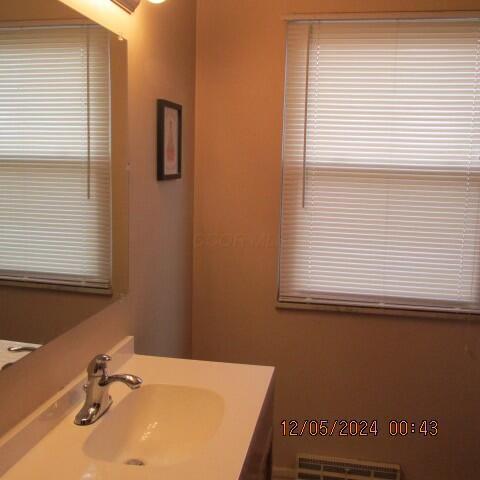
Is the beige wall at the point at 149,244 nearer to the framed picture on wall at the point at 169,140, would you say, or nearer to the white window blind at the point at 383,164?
the framed picture on wall at the point at 169,140

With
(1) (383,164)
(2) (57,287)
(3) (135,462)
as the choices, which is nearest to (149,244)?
(2) (57,287)

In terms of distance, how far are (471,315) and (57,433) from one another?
1927mm

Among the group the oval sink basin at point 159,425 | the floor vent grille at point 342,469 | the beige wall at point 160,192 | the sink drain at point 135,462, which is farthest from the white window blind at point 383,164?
the sink drain at point 135,462

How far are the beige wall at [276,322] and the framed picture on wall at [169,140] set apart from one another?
379mm

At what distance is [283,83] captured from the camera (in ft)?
8.23

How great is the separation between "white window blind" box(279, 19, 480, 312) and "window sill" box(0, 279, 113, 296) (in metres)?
1.18

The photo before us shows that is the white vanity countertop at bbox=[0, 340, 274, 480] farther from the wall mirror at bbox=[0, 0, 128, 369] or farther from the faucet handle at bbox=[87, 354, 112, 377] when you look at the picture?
the wall mirror at bbox=[0, 0, 128, 369]

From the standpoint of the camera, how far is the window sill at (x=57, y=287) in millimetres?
1172

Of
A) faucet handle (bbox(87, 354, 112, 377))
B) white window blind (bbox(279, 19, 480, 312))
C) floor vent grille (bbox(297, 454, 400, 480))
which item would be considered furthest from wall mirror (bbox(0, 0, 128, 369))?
floor vent grille (bbox(297, 454, 400, 480))

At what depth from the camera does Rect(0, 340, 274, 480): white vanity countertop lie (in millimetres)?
1126

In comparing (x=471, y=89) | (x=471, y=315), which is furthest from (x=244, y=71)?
(x=471, y=315)

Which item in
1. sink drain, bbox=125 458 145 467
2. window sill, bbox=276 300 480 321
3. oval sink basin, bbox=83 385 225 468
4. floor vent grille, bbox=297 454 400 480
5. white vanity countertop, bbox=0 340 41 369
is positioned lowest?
floor vent grille, bbox=297 454 400 480

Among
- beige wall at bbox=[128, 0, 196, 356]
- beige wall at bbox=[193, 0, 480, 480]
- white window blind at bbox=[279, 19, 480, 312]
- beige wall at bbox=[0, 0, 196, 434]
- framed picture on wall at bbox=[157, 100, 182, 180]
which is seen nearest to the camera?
beige wall at bbox=[0, 0, 196, 434]

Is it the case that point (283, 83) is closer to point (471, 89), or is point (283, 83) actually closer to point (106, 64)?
point (471, 89)
